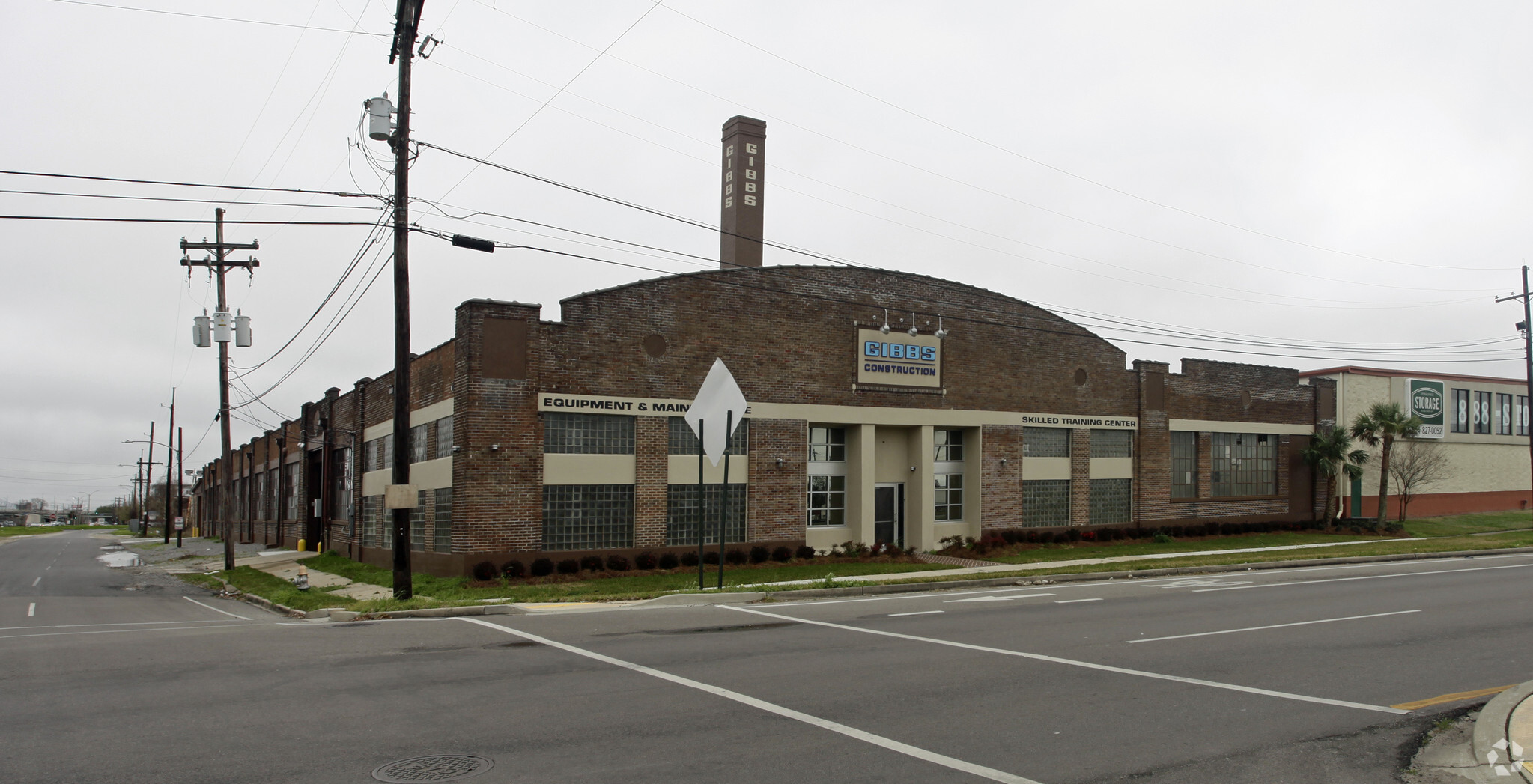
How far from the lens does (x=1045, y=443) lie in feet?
109

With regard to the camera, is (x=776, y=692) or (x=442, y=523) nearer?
(x=776, y=692)

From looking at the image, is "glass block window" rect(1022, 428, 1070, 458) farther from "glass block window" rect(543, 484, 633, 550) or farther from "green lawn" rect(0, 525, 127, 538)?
"green lawn" rect(0, 525, 127, 538)

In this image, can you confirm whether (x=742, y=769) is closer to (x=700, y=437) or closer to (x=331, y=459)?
(x=700, y=437)

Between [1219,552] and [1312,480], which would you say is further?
[1312,480]

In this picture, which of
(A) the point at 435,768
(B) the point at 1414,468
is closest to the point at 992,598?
→ (A) the point at 435,768

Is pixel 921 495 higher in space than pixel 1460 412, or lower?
lower

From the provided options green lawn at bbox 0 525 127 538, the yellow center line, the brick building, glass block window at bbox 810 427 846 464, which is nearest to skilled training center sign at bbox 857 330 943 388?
the brick building

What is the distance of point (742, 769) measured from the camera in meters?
6.57

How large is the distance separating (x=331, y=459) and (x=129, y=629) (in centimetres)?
2390

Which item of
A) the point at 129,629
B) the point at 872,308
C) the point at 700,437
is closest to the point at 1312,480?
the point at 872,308

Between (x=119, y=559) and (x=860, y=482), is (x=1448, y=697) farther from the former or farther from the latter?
(x=119, y=559)

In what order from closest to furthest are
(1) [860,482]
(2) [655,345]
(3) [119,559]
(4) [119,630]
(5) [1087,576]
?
(4) [119,630] < (5) [1087,576] < (2) [655,345] < (1) [860,482] < (3) [119,559]

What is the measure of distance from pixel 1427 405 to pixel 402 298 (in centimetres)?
4651

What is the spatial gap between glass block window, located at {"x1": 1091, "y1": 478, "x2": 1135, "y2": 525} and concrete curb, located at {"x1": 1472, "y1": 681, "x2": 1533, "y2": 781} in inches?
1017
